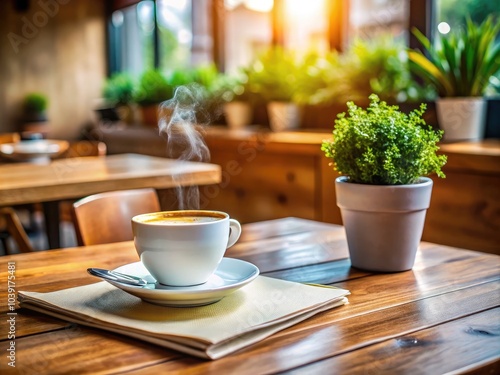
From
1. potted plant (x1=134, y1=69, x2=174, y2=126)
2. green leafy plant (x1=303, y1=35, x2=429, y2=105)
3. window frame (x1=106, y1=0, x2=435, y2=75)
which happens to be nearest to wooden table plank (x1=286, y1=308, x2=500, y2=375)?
green leafy plant (x1=303, y1=35, x2=429, y2=105)

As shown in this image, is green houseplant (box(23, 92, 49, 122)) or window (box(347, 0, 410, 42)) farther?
green houseplant (box(23, 92, 49, 122))

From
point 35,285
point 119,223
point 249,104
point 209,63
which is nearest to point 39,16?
point 209,63

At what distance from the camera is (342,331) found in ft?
2.76

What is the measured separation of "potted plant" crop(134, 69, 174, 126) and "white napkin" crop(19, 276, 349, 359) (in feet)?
13.7

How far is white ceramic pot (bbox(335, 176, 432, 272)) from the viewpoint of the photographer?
3.67 ft

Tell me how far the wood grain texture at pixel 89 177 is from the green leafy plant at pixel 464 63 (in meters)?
1.03

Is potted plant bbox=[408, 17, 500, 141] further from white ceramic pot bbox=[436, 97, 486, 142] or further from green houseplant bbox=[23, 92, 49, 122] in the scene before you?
green houseplant bbox=[23, 92, 49, 122]

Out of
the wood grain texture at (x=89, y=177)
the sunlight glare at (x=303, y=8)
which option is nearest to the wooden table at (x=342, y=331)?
the wood grain texture at (x=89, y=177)

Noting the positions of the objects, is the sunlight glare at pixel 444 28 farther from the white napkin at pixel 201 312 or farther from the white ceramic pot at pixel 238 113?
the white napkin at pixel 201 312

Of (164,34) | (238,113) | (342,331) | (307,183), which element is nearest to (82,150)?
(238,113)

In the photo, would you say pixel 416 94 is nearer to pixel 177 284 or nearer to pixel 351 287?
pixel 351 287

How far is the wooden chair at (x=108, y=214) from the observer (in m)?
1.67

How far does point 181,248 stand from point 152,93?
176 inches

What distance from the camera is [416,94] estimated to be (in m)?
3.13
